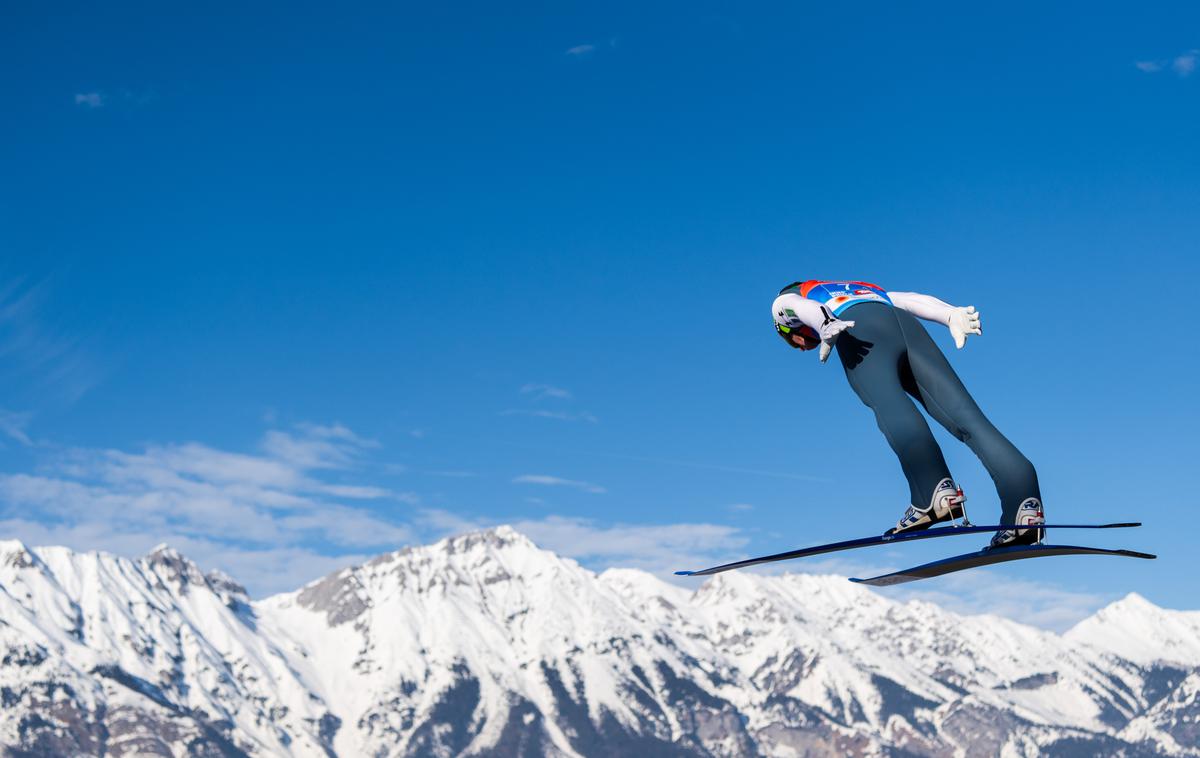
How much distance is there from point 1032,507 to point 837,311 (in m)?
1.76

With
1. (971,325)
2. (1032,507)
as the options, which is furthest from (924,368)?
(1032,507)

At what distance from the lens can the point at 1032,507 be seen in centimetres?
834

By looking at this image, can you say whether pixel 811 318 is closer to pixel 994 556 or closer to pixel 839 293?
pixel 839 293

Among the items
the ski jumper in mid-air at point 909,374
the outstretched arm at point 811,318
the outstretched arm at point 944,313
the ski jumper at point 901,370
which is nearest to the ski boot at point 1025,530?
the ski jumper in mid-air at point 909,374

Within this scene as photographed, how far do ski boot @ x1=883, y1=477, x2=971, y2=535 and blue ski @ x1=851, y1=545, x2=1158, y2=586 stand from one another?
281 millimetres

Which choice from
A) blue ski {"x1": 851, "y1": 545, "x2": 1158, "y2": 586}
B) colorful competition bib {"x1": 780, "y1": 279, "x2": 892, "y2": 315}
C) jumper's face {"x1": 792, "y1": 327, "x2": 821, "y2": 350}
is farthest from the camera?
jumper's face {"x1": 792, "y1": 327, "x2": 821, "y2": 350}

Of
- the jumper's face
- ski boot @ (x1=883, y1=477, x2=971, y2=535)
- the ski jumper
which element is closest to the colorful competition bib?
the ski jumper

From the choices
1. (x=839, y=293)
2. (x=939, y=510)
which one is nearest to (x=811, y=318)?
(x=839, y=293)

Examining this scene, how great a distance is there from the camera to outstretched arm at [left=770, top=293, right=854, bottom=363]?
882cm

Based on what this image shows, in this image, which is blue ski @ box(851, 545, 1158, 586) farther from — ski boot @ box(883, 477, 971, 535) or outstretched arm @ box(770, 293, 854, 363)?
outstretched arm @ box(770, 293, 854, 363)

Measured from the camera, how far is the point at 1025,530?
838cm

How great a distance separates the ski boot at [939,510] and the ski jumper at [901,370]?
5 cm

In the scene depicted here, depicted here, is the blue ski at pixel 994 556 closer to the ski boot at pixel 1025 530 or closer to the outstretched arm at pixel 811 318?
the ski boot at pixel 1025 530

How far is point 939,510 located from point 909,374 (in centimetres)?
96
